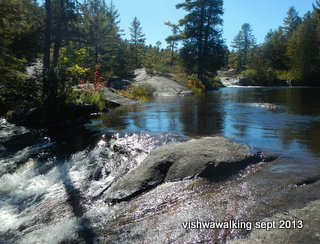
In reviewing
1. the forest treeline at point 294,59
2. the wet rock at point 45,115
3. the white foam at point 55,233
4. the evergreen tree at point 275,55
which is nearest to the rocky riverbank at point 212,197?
the white foam at point 55,233

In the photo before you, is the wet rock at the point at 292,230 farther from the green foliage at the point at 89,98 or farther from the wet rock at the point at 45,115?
the green foliage at the point at 89,98

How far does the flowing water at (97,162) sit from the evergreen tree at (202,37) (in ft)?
73.8

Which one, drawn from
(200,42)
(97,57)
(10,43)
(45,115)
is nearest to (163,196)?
(45,115)

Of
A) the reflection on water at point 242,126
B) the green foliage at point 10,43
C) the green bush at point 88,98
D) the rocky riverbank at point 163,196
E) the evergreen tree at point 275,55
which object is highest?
the evergreen tree at point 275,55

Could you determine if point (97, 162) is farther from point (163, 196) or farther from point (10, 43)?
point (10, 43)

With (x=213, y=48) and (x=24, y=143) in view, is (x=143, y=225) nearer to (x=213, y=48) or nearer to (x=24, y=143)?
(x=24, y=143)

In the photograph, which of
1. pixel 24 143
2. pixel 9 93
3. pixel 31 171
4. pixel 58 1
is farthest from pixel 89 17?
pixel 31 171

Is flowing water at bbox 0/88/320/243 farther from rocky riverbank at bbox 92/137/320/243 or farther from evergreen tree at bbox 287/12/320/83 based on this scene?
evergreen tree at bbox 287/12/320/83

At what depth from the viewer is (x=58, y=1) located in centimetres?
2306

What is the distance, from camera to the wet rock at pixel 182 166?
5.24 m

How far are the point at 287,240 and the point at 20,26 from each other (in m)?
10.9

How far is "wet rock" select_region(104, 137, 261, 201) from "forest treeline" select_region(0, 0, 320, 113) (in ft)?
20.9

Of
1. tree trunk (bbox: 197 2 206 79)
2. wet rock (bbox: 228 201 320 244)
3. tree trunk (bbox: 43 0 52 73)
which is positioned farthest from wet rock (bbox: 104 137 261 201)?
tree trunk (bbox: 197 2 206 79)

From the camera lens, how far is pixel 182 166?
5.53m
